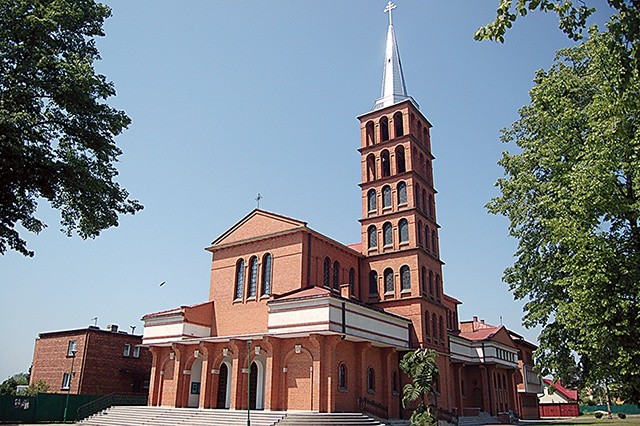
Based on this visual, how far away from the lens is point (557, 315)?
18234 millimetres

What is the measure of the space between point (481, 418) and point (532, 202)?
23938 mm

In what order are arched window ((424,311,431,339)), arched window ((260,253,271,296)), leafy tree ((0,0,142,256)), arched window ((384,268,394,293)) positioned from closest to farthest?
leafy tree ((0,0,142,256)) < arched window ((260,253,271,296)) < arched window ((424,311,431,339)) < arched window ((384,268,394,293))

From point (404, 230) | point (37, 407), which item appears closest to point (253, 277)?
point (404, 230)

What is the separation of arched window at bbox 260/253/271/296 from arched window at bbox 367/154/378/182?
10482 mm

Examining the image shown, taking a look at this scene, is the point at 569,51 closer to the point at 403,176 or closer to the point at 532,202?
the point at 532,202

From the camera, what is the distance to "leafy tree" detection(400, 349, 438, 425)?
81.8 ft

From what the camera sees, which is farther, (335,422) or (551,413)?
(551,413)

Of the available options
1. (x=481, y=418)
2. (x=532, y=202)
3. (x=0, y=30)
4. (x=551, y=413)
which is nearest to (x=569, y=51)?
(x=532, y=202)

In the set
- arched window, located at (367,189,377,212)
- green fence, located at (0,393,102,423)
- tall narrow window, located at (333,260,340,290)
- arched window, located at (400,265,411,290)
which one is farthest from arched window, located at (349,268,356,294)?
green fence, located at (0,393,102,423)

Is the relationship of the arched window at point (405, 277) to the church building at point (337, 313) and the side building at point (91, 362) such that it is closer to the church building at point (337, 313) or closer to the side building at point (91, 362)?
the church building at point (337, 313)

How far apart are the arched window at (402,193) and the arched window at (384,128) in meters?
4.45

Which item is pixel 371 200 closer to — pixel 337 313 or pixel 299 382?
pixel 337 313

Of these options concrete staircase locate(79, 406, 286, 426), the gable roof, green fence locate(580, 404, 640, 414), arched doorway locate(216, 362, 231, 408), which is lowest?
green fence locate(580, 404, 640, 414)

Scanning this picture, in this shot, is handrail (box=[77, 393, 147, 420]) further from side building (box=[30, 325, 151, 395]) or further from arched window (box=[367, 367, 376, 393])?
arched window (box=[367, 367, 376, 393])
